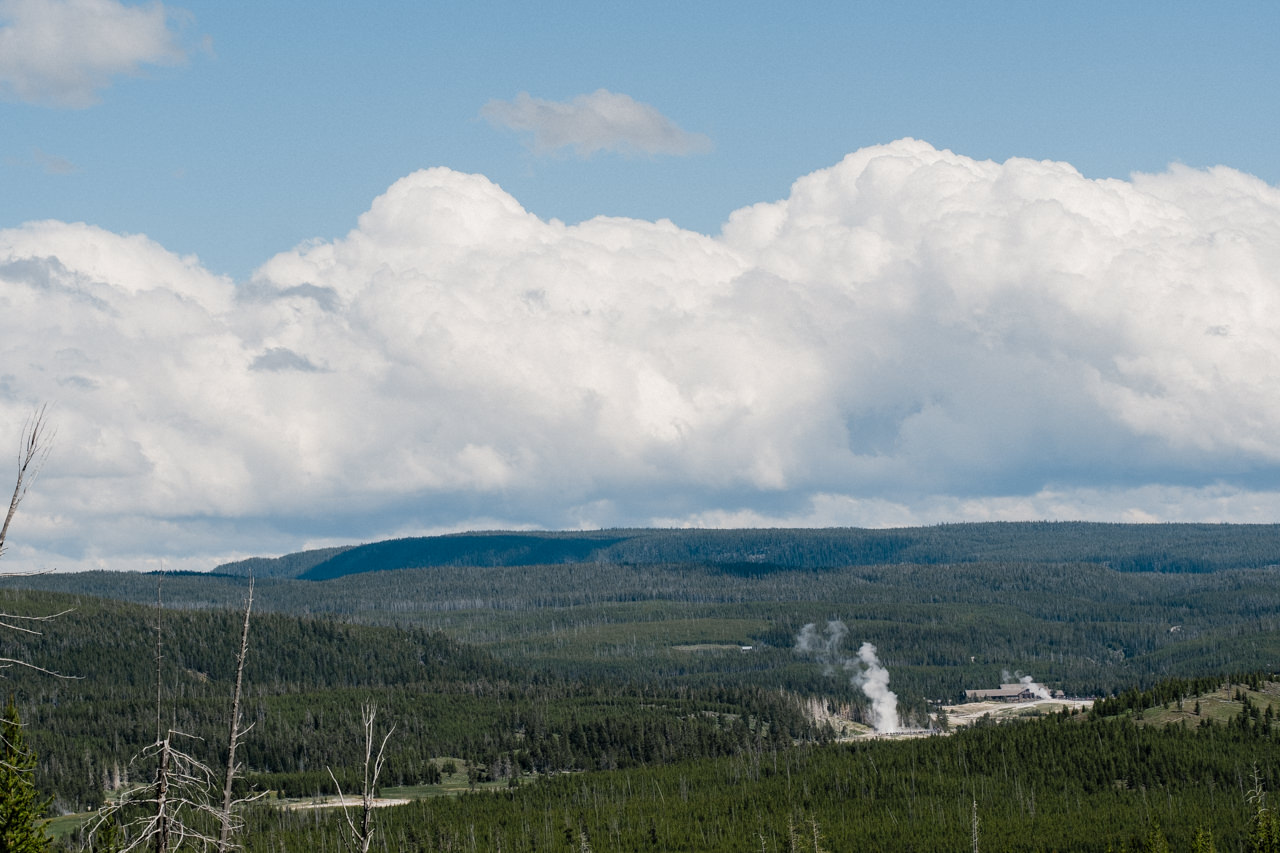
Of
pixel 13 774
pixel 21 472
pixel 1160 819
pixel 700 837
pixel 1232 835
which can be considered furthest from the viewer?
pixel 700 837

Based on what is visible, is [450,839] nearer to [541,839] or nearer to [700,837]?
[541,839]

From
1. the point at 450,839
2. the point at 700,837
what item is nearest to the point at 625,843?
the point at 700,837

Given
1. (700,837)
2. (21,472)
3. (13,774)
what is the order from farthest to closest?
(700,837), (13,774), (21,472)

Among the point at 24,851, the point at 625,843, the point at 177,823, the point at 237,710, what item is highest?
the point at 237,710

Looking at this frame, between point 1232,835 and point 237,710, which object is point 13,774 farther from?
point 1232,835

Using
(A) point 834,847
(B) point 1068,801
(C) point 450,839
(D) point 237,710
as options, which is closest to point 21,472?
(D) point 237,710

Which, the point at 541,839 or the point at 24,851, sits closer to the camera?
the point at 24,851

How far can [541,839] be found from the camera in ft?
654

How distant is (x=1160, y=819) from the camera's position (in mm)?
178375

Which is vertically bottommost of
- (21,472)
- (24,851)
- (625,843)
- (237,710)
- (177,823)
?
(625,843)

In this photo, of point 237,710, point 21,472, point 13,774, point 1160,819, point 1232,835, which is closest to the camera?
point 21,472

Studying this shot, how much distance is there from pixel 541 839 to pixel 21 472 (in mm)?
176639

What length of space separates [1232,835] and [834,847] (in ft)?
156

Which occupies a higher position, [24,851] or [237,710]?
[237,710]
